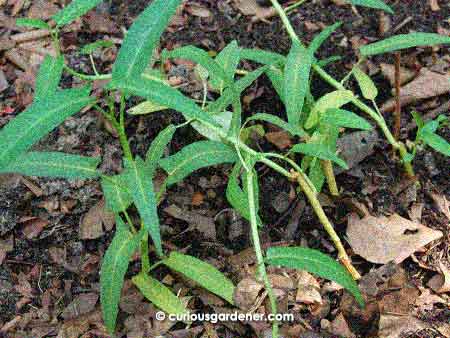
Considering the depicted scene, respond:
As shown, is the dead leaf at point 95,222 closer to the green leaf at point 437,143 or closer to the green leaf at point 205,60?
the green leaf at point 205,60

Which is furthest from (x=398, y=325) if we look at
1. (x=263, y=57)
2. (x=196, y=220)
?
(x=263, y=57)

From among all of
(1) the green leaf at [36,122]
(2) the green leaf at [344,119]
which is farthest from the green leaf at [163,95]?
(2) the green leaf at [344,119]

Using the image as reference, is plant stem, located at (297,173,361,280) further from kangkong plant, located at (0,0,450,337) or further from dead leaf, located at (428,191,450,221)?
dead leaf, located at (428,191,450,221)

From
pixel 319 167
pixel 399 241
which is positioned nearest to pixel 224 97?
pixel 319 167

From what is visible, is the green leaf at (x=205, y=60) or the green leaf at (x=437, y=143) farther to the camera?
the green leaf at (x=437, y=143)

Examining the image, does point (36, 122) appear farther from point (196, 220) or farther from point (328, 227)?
point (328, 227)

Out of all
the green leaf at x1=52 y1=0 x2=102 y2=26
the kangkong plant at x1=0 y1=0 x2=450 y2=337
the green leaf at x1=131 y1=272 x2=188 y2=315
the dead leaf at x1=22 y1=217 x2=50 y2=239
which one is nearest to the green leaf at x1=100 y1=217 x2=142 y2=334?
the kangkong plant at x1=0 y1=0 x2=450 y2=337

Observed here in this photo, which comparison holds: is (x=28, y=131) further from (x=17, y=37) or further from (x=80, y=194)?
(x=17, y=37)
